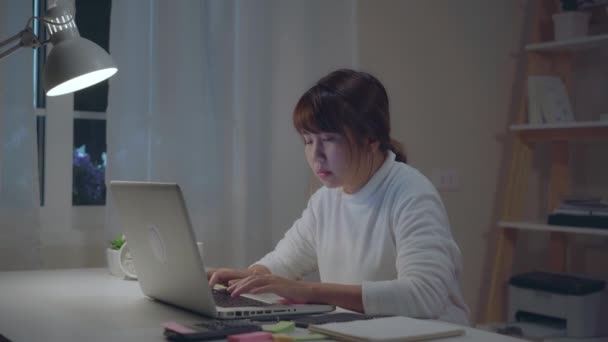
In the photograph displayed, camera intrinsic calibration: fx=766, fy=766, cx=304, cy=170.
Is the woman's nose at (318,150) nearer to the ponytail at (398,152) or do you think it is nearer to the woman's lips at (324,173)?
the woman's lips at (324,173)

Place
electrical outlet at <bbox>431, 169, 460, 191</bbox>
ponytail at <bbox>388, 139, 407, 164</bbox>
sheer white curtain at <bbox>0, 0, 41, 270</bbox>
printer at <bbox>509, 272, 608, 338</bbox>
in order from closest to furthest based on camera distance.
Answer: ponytail at <bbox>388, 139, 407, 164</bbox>, sheer white curtain at <bbox>0, 0, 41, 270</bbox>, printer at <bbox>509, 272, 608, 338</bbox>, electrical outlet at <bbox>431, 169, 460, 191</bbox>

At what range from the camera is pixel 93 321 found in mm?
1305

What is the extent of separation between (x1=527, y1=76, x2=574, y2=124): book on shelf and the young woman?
1512mm

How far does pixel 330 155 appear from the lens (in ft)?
5.53

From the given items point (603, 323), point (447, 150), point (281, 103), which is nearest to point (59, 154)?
point (281, 103)

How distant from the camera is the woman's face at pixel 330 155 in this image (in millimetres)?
1684

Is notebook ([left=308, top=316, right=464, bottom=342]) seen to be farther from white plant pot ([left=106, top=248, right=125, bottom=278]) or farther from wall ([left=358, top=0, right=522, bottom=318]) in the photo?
wall ([left=358, top=0, right=522, bottom=318])

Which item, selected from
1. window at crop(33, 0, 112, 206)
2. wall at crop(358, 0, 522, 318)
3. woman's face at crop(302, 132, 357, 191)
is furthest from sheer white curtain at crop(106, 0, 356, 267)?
woman's face at crop(302, 132, 357, 191)

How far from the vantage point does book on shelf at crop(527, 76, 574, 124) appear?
3.16 meters

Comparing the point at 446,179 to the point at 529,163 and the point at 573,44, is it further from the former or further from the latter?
the point at 573,44

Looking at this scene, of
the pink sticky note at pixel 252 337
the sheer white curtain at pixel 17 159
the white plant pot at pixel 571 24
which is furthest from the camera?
the white plant pot at pixel 571 24

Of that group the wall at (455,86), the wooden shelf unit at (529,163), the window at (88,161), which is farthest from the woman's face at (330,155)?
the wooden shelf unit at (529,163)

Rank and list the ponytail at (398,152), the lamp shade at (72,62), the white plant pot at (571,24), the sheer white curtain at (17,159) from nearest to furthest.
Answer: the lamp shade at (72,62) < the ponytail at (398,152) < the sheer white curtain at (17,159) < the white plant pot at (571,24)

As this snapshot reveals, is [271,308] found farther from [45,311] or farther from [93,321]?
[45,311]
